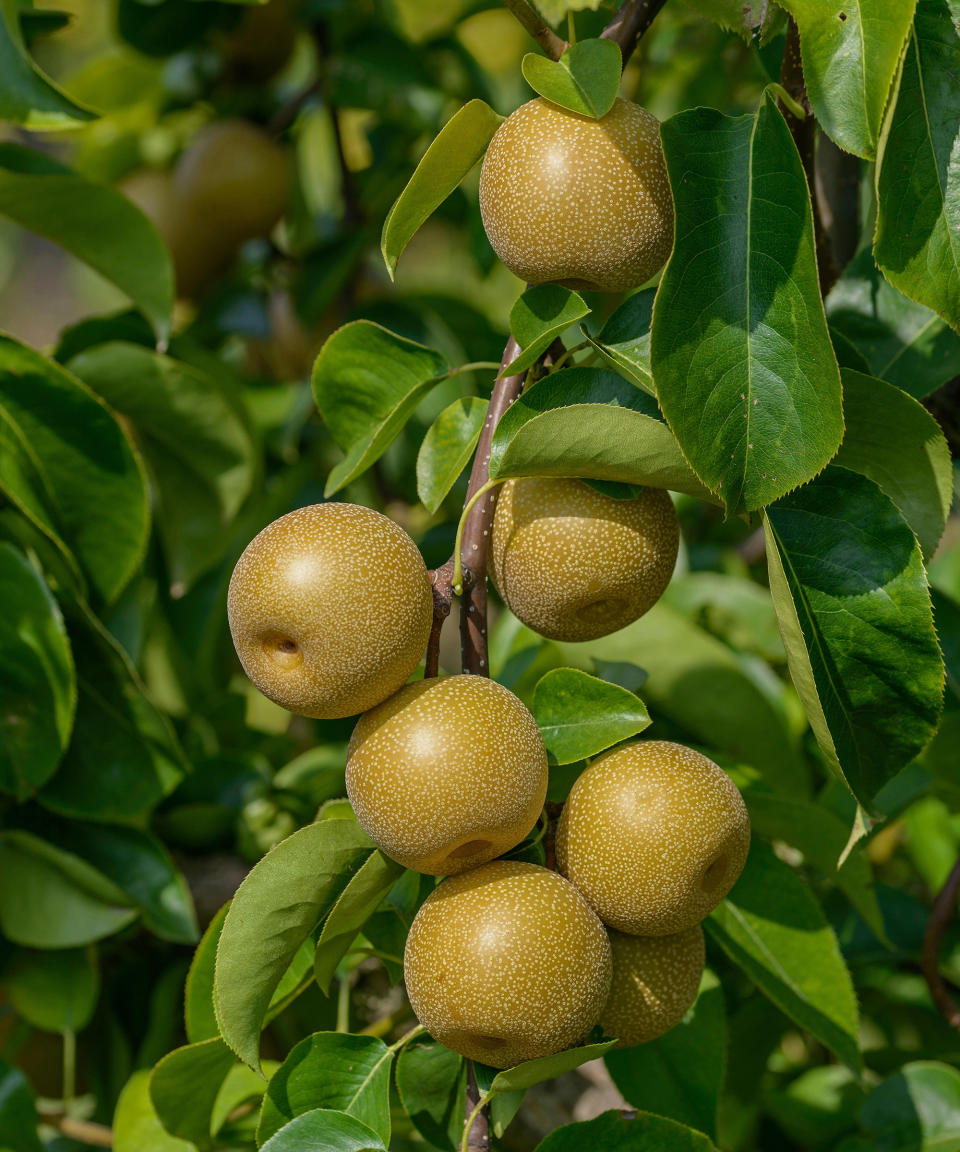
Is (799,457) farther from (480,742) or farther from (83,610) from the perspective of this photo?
(83,610)

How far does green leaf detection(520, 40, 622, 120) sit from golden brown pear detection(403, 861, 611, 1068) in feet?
1.60

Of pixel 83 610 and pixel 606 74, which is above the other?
pixel 606 74

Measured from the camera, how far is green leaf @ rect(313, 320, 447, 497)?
3.04 feet

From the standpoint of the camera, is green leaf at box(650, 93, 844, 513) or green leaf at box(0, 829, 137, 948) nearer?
green leaf at box(650, 93, 844, 513)

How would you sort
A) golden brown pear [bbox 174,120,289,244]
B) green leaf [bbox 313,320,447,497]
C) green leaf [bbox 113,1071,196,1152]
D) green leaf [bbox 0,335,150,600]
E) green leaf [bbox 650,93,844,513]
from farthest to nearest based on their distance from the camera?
golden brown pear [bbox 174,120,289,244], green leaf [bbox 0,335,150,600], green leaf [bbox 113,1071,196,1152], green leaf [bbox 313,320,447,497], green leaf [bbox 650,93,844,513]

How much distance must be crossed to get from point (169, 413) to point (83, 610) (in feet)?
1.07

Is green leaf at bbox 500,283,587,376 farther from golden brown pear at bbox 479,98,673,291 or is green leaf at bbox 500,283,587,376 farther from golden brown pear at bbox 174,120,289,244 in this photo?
golden brown pear at bbox 174,120,289,244

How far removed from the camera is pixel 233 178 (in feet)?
5.88

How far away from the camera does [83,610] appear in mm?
1171

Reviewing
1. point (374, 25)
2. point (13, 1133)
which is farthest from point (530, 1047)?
point (374, 25)

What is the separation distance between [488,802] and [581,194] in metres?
0.38

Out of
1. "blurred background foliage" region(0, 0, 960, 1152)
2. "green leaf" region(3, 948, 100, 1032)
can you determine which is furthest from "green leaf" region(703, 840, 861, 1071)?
"green leaf" region(3, 948, 100, 1032)

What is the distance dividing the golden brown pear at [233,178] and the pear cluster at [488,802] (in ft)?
3.87

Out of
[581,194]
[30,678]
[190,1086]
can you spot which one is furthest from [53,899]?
[581,194]
